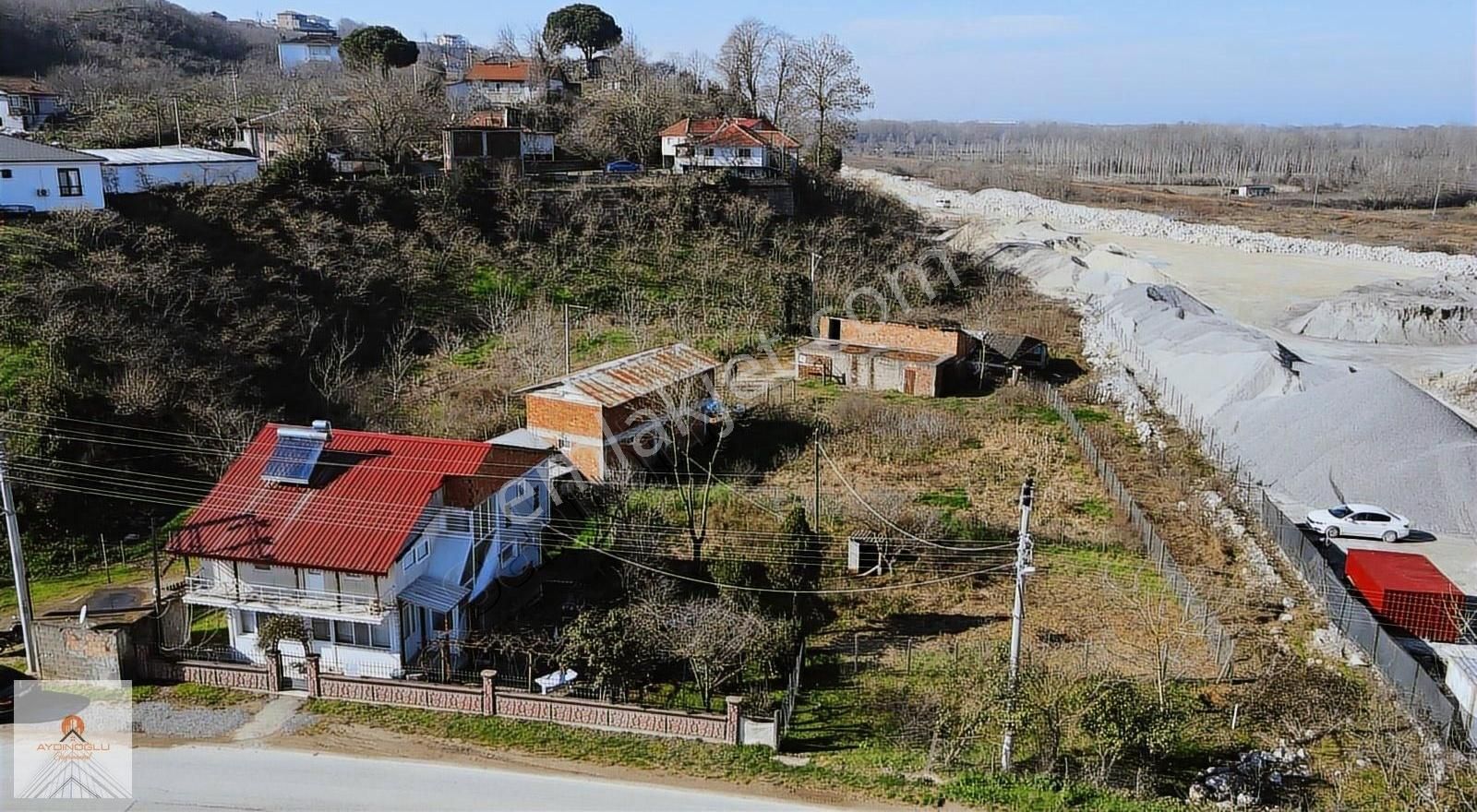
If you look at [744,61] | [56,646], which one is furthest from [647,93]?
[56,646]

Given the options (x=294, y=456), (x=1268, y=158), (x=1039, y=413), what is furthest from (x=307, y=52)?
(x=1268, y=158)

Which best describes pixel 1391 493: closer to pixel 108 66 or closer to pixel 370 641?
pixel 370 641

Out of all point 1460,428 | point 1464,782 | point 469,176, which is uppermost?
point 469,176

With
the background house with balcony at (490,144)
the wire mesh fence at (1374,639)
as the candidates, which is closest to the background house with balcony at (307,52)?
the background house with balcony at (490,144)

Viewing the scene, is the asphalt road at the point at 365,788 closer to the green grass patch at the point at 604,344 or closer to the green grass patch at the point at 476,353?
the green grass patch at the point at 476,353
